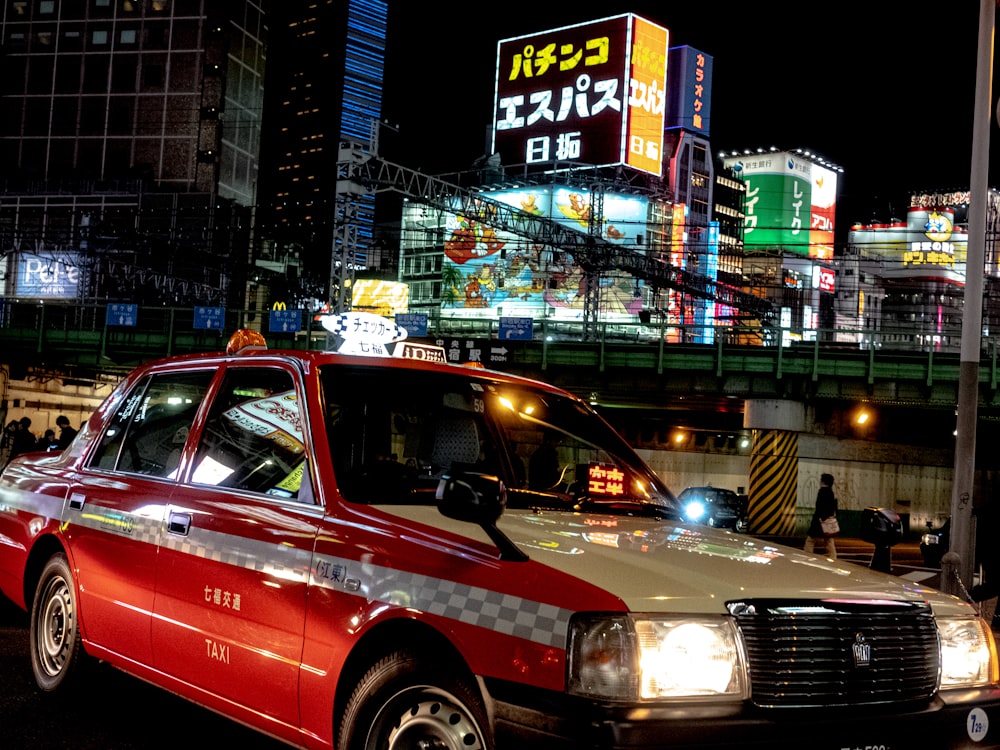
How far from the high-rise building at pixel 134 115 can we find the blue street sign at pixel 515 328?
3013cm

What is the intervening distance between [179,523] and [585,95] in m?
74.2

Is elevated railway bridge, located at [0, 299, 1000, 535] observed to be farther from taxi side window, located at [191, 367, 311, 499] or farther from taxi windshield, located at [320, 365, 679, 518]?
taxi side window, located at [191, 367, 311, 499]

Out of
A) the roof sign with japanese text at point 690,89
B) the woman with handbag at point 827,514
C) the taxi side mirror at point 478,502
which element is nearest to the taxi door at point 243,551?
the taxi side mirror at point 478,502

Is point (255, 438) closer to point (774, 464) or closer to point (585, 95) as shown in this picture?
point (774, 464)

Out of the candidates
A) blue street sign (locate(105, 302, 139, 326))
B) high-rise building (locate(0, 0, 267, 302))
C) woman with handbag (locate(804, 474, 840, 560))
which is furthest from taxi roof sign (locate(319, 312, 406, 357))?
high-rise building (locate(0, 0, 267, 302))

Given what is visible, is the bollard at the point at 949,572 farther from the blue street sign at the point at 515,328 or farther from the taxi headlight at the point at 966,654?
the blue street sign at the point at 515,328

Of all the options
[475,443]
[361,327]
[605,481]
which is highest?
[361,327]

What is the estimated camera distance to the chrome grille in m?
3.11

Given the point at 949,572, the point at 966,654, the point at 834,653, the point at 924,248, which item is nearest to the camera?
the point at 834,653

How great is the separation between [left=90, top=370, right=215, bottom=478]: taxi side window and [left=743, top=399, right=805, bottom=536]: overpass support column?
101 feet

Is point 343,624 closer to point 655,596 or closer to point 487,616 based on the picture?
point 487,616

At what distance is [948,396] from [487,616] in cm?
3414

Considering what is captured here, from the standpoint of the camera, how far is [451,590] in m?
3.35

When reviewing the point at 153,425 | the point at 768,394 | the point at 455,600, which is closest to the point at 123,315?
the point at 768,394
